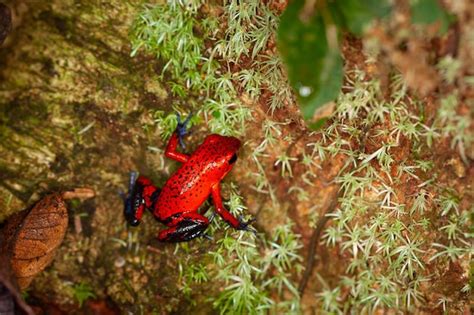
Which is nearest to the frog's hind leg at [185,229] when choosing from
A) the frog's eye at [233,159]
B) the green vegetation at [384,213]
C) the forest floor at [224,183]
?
the forest floor at [224,183]

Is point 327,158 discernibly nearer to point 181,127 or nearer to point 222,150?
point 222,150

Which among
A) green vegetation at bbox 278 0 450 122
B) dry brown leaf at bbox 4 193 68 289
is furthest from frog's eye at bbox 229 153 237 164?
dry brown leaf at bbox 4 193 68 289

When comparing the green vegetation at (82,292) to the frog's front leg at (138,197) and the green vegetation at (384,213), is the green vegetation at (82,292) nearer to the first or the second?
the frog's front leg at (138,197)

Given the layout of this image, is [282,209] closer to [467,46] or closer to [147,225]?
[147,225]

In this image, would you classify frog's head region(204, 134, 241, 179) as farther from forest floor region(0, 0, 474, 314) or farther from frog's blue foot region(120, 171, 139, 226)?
frog's blue foot region(120, 171, 139, 226)

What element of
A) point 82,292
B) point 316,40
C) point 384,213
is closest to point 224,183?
point 384,213

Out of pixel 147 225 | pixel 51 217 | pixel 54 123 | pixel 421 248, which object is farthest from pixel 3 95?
pixel 421 248

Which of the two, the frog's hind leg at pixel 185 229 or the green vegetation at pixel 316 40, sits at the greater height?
the green vegetation at pixel 316 40
